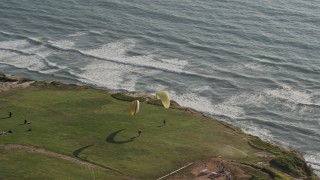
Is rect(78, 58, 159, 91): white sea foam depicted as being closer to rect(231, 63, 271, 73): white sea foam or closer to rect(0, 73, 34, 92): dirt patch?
rect(0, 73, 34, 92): dirt patch

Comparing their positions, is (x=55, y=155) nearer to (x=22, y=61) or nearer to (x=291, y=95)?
(x=291, y=95)

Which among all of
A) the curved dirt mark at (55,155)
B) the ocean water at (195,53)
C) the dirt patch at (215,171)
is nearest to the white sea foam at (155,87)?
the ocean water at (195,53)

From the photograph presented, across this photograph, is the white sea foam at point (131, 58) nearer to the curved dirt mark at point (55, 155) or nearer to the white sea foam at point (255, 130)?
the white sea foam at point (255, 130)

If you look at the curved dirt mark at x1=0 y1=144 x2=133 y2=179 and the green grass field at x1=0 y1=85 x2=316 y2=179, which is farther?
the green grass field at x1=0 y1=85 x2=316 y2=179

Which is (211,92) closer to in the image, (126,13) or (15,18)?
(126,13)

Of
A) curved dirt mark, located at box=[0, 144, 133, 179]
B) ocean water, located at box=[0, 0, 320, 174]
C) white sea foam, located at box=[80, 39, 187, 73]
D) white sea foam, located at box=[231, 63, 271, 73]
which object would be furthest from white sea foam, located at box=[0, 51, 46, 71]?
curved dirt mark, located at box=[0, 144, 133, 179]
